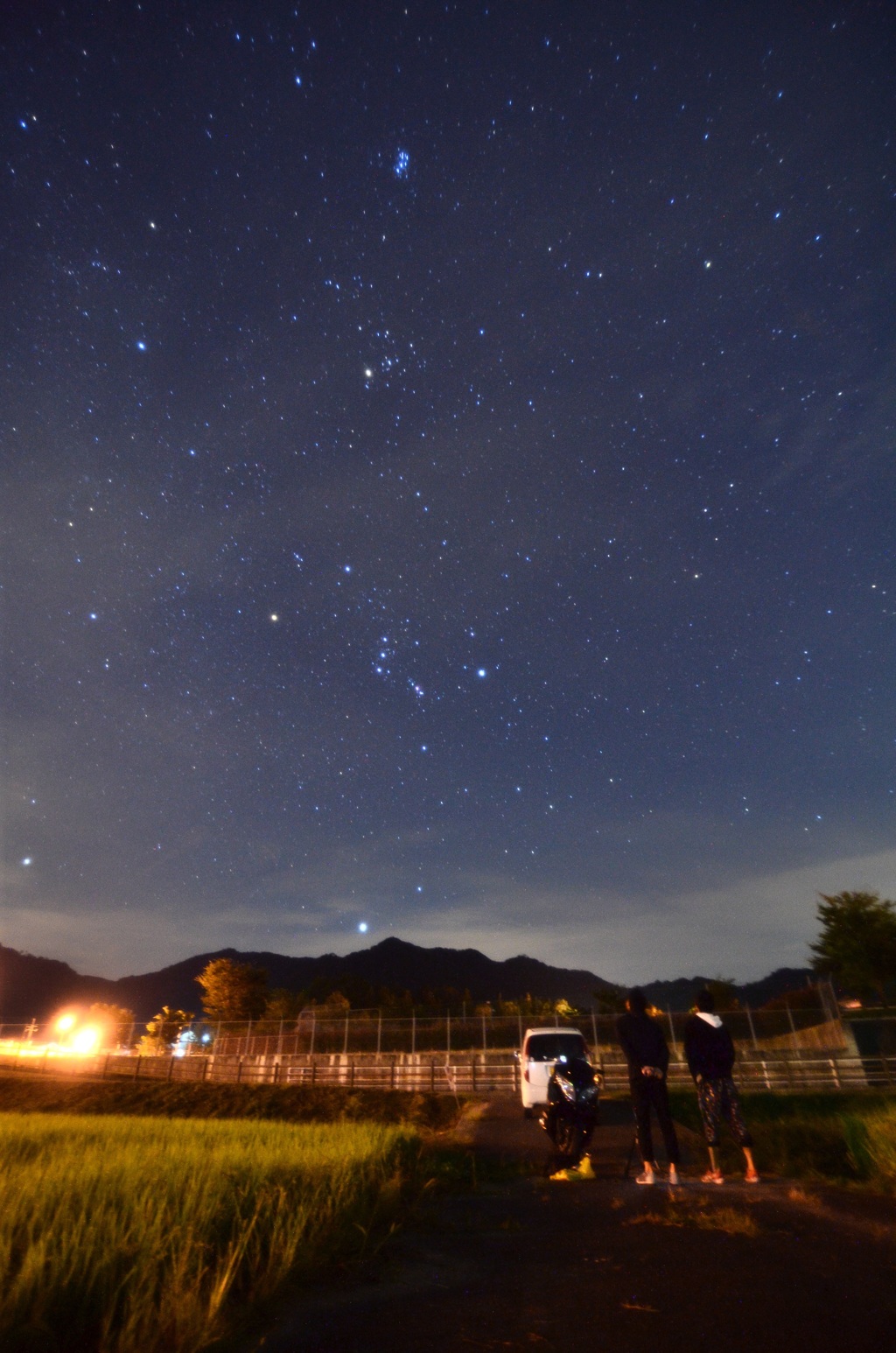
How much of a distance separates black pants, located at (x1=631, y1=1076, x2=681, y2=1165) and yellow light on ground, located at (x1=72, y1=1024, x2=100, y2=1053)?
52.8 metres

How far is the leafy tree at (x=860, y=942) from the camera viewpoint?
36.4 meters

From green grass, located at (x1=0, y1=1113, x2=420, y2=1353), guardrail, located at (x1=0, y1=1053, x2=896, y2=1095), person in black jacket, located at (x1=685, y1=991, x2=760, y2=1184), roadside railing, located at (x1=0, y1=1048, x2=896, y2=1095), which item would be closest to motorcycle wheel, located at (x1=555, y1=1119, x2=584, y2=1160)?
person in black jacket, located at (x1=685, y1=991, x2=760, y2=1184)

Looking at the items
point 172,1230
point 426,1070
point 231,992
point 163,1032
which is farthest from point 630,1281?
point 163,1032

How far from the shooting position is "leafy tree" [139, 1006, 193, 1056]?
162ft

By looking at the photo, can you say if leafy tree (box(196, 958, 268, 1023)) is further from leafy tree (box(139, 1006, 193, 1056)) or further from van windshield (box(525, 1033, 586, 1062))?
van windshield (box(525, 1033, 586, 1062))

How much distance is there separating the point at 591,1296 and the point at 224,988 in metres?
60.6

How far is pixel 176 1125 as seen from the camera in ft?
33.8

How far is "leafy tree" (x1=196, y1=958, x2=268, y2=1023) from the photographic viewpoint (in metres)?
56.6

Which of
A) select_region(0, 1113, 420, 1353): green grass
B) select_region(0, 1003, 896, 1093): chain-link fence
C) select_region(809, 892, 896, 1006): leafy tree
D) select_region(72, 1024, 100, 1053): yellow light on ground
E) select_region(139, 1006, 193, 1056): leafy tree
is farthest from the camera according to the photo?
select_region(139, 1006, 193, 1056): leafy tree

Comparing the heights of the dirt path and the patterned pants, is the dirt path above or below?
below

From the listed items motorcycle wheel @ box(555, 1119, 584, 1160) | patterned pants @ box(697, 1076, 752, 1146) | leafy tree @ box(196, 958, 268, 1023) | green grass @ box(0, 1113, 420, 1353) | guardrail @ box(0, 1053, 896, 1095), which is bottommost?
green grass @ box(0, 1113, 420, 1353)

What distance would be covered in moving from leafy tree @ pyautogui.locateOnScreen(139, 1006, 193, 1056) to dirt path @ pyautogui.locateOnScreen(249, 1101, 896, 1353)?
45038mm

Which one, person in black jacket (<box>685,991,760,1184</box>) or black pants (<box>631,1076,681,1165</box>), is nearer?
black pants (<box>631,1076,681,1165</box>)

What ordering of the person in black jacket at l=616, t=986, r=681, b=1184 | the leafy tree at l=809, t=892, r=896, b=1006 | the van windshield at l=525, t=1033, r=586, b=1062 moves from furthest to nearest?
1. the leafy tree at l=809, t=892, r=896, b=1006
2. the van windshield at l=525, t=1033, r=586, b=1062
3. the person in black jacket at l=616, t=986, r=681, b=1184
